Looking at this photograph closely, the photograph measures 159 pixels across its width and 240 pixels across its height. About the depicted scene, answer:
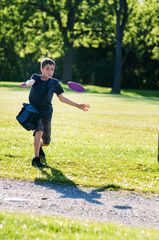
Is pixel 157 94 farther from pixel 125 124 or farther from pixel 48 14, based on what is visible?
pixel 125 124

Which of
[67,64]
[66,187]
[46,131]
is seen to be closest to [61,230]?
[66,187]

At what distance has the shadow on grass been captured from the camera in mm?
6188

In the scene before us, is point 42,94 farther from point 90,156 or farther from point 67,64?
point 67,64

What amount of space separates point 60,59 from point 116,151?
172 ft

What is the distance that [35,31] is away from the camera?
1866 inches

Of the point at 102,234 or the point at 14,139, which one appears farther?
the point at 14,139

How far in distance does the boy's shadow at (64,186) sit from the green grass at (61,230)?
1.26 meters

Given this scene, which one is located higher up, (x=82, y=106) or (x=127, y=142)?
(x=82, y=106)

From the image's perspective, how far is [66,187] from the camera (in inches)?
266

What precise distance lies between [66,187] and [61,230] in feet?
7.35

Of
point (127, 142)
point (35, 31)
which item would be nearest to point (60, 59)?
point (35, 31)

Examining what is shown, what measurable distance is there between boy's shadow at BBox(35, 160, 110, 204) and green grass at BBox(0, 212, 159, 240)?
1.26 m

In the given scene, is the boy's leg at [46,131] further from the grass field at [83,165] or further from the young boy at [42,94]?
the grass field at [83,165]

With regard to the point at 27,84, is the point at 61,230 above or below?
below
